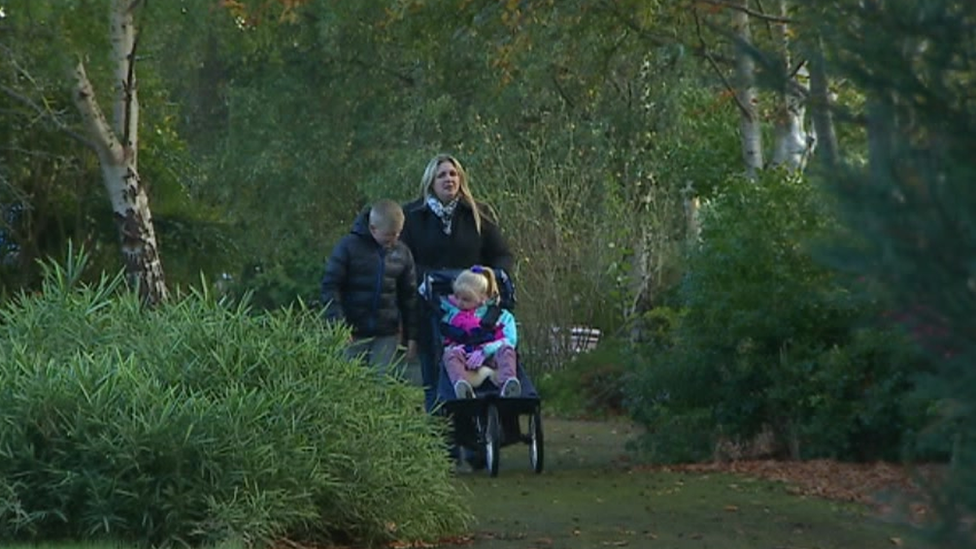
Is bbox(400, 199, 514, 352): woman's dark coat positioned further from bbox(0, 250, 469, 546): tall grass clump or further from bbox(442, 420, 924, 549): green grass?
bbox(0, 250, 469, 546): tall grass clump

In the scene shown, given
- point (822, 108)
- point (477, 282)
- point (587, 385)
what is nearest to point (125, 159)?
point (587, 385)

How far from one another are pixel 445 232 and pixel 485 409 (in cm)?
152

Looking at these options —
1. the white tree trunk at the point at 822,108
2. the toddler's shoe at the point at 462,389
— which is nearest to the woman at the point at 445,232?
the toddler's shoe at the point at 462,389

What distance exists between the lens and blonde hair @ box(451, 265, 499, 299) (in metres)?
15.3

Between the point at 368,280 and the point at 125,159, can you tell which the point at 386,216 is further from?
the point at 125,159

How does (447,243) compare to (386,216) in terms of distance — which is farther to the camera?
(447,243)

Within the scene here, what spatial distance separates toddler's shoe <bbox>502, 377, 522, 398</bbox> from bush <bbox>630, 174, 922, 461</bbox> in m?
1.61

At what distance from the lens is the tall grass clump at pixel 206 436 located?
10.0 m

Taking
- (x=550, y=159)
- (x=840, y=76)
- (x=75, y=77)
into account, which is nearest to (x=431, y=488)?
(x=840, y=76)

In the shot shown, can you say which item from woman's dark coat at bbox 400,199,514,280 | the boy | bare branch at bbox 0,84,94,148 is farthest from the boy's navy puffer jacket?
bare branch at bbox 0,84,94,148

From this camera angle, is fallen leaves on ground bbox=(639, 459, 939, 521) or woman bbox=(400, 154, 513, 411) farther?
woman bbox=(400, 154, 513, 411)

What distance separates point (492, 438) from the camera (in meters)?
15.1

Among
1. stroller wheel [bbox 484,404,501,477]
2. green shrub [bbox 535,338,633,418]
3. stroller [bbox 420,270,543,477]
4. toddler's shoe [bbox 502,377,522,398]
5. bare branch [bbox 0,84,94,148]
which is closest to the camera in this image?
stroller wheel [bbox 484,404,501,477]

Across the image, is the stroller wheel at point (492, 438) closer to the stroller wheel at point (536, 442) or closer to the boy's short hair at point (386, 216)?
the stroller wheel at point (536, 442)
